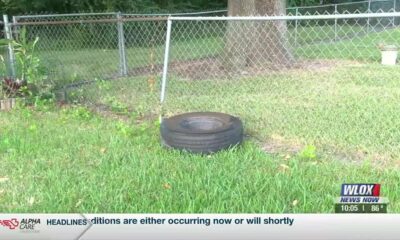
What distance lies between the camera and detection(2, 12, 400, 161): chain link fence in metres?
5.60

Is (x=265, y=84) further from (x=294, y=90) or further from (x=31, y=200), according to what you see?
(x=31, y=200)

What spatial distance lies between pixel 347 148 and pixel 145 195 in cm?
231

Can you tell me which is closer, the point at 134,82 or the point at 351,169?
the point at 351,169

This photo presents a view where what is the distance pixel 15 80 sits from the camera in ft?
27.0

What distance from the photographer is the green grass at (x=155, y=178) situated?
3.91m

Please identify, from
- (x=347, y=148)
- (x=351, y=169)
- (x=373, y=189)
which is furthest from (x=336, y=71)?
(x=373, y=189)

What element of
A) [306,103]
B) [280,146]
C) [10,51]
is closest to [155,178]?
[280,146]

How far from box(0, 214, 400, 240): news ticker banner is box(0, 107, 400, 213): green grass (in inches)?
8.3

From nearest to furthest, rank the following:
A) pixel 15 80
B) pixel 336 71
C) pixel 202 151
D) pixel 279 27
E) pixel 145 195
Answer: pixel 145 195, pixel 202 151, pixel 15 80, pixel 336 71, pixel 279 27

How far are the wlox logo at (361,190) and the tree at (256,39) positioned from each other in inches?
272

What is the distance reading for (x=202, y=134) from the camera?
16.5 ft

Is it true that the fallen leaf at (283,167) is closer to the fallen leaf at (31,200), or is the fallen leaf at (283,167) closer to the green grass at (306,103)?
the green grass at (306,103)

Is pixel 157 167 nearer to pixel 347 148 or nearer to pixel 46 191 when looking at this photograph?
pixel 46 191

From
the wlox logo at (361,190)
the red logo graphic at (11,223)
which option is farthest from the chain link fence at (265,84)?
the red logo graphic at (11,223)
